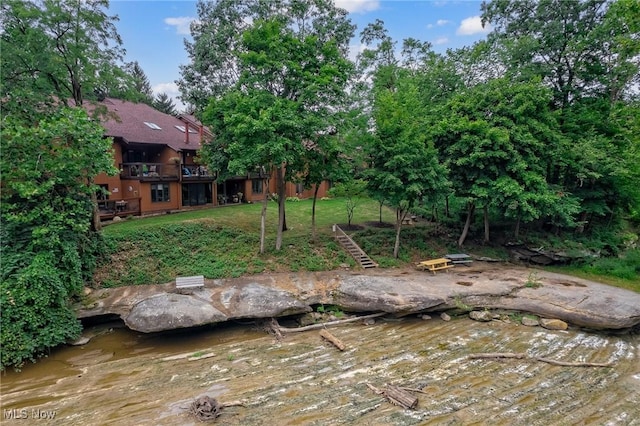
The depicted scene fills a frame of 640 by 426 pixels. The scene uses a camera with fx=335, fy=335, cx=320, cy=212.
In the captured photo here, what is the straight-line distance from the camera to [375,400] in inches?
317

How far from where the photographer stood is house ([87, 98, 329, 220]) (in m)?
21.4

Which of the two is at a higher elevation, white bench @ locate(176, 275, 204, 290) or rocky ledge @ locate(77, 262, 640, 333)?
white bench @ locate(176, 275, 204, 290)

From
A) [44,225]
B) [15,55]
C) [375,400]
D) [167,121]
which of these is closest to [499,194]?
[375,400]

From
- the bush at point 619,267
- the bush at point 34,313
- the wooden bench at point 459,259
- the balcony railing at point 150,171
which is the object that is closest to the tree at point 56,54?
the bush at point 34,313

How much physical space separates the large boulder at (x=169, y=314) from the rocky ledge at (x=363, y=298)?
29 millimetres

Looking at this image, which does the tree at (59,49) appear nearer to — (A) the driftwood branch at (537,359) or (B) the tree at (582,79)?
(A) the driftwood branch at (537,359)

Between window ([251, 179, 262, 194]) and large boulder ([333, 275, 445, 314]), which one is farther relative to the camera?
window ([251, 179, 262, 194])

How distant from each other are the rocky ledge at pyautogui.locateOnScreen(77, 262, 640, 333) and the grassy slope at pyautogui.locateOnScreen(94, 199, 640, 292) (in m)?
0.91

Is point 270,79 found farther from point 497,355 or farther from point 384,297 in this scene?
point 497,355

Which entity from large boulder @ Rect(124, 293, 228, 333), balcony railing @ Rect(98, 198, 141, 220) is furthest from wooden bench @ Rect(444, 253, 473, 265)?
balcony railing @ Rect(98, 198, 141, 220)

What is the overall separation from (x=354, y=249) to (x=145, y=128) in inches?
736

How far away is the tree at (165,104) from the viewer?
50.4 metres

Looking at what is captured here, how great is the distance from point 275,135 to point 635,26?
15965mm

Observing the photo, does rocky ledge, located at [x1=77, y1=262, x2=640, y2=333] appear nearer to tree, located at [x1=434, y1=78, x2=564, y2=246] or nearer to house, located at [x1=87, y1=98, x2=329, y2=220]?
tree, located at [x1=434, y1=78, x2=564, y2=246]
